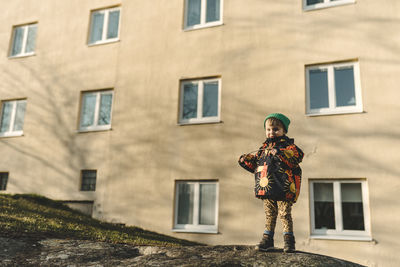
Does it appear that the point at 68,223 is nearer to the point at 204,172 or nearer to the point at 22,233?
the point at 22,233

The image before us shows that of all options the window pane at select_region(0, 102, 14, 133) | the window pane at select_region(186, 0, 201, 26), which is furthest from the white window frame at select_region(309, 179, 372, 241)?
the window pane at select_region(0, 102, 14, 133)

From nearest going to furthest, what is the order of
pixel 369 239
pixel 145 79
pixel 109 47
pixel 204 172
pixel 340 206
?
pixel 369 239, pixel 340 206, pixel 204 172, pixel 145 79, pixel 109 47

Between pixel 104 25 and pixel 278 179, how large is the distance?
1055 cm

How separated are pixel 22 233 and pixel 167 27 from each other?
317 inches

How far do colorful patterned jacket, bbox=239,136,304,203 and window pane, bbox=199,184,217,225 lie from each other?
5.72 metres

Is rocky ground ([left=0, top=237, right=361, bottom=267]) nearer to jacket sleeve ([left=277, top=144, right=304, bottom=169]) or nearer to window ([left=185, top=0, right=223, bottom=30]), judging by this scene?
jacket sleeve ([left=277, top=144, right=304, bottom=169])

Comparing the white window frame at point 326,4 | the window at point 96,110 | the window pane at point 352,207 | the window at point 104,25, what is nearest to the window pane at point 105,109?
the window at point 96,110

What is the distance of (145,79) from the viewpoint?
12008mm

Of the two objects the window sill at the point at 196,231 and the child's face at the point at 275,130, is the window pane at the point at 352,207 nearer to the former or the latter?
the window sill at the point at 196,231

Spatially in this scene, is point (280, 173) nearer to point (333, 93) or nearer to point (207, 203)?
point (333, 93)

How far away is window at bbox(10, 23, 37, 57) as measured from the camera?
14672 mm

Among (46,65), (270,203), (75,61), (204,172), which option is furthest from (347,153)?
(46,65)

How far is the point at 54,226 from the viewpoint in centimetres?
800

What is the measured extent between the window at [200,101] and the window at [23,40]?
265 inches
